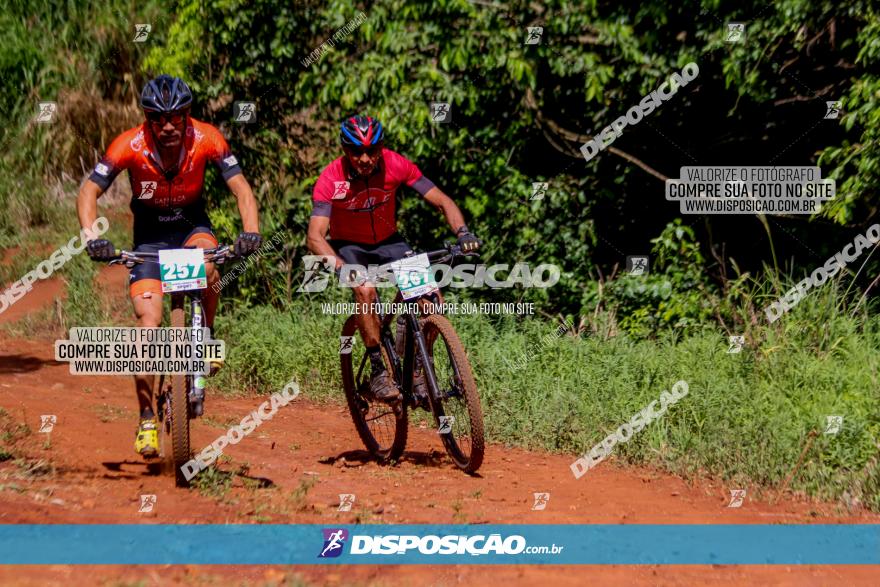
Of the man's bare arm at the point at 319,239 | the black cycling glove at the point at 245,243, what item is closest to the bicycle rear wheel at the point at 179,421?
the black cycling glove at the point at 245,243

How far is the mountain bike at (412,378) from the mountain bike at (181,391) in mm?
1224

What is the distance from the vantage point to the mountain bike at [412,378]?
21.1ft

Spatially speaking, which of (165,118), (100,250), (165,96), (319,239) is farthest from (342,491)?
(165,96)

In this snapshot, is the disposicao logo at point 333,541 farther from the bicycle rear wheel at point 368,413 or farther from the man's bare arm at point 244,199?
the man's bare arm at point 244,199

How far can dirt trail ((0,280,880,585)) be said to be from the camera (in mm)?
4801

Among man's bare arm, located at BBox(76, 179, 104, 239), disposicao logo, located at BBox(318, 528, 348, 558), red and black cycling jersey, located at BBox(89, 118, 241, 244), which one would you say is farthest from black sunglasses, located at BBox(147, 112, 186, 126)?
disposicao logo, located at BBox(318, 528, 348, 558)

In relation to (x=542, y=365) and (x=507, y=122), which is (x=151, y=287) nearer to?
(x=542, y=365)

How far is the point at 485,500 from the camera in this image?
244 inches

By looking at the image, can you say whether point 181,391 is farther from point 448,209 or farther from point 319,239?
point 448,209

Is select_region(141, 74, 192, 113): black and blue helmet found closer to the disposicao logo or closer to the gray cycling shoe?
the gray cycling shoe

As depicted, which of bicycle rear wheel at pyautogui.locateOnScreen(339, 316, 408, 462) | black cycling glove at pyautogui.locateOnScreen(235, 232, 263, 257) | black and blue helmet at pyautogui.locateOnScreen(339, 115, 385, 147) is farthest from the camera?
bicycle rear wheel at pyautogui.locateOnScreen(339, 316, 408, 462)

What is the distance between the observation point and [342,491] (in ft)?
21.1

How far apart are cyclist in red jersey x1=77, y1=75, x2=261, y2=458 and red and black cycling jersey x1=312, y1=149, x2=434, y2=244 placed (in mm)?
693

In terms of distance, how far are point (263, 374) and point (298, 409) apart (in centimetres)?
76
